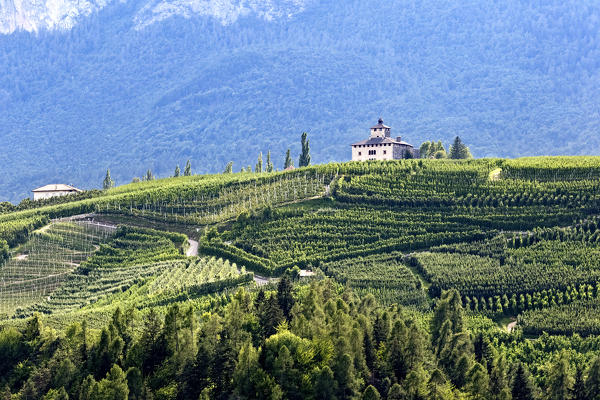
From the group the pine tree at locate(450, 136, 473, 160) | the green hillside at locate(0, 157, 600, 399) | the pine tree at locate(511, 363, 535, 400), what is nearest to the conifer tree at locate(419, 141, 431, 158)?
the pine tree at locate(450, 136, 473, 160)

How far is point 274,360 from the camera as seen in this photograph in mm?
65375

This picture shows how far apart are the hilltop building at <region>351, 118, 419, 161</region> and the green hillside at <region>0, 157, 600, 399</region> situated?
62.2 ft

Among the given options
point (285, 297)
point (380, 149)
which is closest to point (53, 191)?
point (380, 149)

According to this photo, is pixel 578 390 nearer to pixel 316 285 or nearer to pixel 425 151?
pixel 316 285

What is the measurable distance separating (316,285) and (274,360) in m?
16.5

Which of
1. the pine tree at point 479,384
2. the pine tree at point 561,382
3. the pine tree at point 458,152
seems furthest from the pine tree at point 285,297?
the pine tree at point 458,152

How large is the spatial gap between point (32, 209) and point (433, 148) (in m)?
65.2

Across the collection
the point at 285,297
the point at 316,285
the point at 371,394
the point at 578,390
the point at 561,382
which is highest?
the point at 316,285

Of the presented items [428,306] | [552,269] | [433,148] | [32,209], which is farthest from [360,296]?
[433,148]

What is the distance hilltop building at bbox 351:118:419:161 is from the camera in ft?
487

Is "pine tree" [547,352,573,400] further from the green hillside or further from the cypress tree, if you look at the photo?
the cypress tree

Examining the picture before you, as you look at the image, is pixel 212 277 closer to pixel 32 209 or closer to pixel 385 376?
pixel 385 376

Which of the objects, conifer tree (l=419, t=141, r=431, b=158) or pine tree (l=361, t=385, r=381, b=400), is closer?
pine tree (l=361, t=385, r=381, b=400)

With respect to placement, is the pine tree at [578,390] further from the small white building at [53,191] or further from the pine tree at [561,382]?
the small white building at [53,191]
